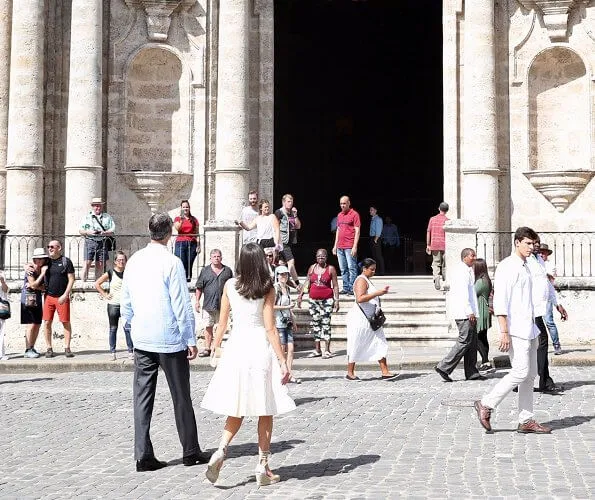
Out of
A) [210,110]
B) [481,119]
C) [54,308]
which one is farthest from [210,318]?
[481,119]

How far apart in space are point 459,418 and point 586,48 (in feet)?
41.9

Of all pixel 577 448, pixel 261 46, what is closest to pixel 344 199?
pixel 261 46

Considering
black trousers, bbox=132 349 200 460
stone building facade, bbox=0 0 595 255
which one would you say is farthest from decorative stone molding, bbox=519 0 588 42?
black trousers, bbox=132 349 200 460

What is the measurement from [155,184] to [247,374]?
558 inches

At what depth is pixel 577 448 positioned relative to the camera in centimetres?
943

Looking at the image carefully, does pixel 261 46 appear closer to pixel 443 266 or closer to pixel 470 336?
pixel 443 266

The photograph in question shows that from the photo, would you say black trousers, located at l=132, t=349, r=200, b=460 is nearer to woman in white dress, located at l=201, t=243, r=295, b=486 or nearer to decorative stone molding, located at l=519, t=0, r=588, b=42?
woman in white dress, located at l=201, t=243, r=295, b=486

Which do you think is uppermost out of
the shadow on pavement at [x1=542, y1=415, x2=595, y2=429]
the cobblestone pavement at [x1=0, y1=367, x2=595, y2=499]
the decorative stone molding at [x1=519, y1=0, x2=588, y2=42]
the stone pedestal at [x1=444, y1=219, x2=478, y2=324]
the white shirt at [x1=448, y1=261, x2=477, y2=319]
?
the decorative stone molding at [x1=519, y1=0, x2=588, y2=42]

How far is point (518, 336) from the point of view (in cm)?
1037

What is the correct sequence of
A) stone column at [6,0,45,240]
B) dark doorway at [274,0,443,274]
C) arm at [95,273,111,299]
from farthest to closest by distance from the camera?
dark doorway at [274,0,443,274] < stone column at [6,0,45,240] < arm at [95,273,111,299]

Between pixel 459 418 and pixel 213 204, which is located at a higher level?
pixel 213 204

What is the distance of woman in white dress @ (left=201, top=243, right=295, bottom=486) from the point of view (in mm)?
8180

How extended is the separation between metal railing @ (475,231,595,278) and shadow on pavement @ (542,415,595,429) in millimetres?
9527

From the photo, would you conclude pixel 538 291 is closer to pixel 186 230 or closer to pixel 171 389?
pixel 171 389
